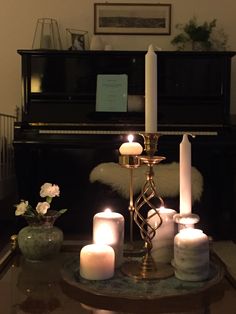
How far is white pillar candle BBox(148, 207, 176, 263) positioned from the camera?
1.14 m

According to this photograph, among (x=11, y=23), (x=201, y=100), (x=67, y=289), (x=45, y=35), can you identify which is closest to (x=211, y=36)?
(x=201, y=100)

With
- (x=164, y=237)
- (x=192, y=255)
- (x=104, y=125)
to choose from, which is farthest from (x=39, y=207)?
(x=104, y=125)

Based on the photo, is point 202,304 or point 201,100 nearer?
point 202,304

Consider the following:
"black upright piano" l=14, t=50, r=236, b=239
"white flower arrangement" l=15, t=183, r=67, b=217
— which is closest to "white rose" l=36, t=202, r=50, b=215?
"white flower arrangement" l=15, t=183, r=67, b=217

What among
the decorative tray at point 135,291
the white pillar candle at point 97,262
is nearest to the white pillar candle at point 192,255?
the decorative tray at point 135,291

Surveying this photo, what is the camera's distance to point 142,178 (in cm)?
254

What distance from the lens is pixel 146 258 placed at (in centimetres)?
111

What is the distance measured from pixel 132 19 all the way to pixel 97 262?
2.87 m

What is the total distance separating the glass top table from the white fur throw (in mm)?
1443

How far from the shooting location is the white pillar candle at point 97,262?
102 centimetres

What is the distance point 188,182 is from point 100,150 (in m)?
1.82

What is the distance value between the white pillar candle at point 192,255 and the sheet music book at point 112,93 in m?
2.12

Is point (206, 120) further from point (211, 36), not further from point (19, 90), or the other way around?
point (19, 90)

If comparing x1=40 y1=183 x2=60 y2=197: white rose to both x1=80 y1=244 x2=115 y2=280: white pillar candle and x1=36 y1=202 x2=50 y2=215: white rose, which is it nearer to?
x1=36 y1=202 x2=50 y2=215: white rose
